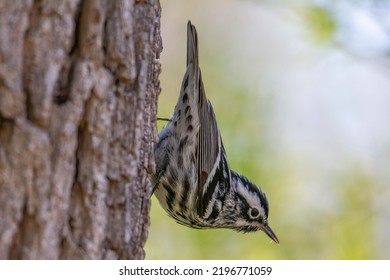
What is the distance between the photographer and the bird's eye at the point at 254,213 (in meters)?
5.01

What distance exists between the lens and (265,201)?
4.99m

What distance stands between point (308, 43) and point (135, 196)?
10.8 feet

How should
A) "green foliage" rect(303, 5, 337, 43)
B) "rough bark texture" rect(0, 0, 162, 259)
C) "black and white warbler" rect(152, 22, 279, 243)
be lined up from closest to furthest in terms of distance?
"rough bark texture" rect(0, 0, 162, 259) → "black and white warbler" rect(152, 22, 279, 243) → "green foliage" rect(303, 5, 337, 43)

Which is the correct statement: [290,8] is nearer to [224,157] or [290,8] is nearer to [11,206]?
[224,157]

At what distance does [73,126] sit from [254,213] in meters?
2.67

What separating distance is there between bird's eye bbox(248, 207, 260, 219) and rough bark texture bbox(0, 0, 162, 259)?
215 cm

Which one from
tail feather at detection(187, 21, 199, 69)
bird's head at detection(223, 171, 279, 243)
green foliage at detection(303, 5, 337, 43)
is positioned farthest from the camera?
green foliage at detection(303, 5, 337, 43)

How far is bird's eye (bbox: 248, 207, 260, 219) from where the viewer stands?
197 inches

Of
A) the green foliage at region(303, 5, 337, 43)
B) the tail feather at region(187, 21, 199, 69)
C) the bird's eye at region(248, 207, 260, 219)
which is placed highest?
the green foliage at region(303, 5, 337, 43)

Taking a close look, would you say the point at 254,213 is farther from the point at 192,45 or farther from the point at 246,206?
the point at 192,45

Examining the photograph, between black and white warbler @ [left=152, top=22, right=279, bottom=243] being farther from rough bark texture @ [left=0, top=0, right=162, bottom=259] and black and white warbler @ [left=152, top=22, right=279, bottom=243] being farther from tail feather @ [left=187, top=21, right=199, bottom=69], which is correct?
rough bark texture @ [left=0, top=0, right=162, bottom=259]

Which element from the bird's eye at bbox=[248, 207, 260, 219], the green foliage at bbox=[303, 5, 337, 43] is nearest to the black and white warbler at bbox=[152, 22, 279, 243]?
the bird's eye at bbox=[248, 207, 260, 219]

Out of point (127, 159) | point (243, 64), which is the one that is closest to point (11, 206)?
point (127, 159)

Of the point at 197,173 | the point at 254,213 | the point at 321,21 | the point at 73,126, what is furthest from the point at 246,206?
the point at 73,126
